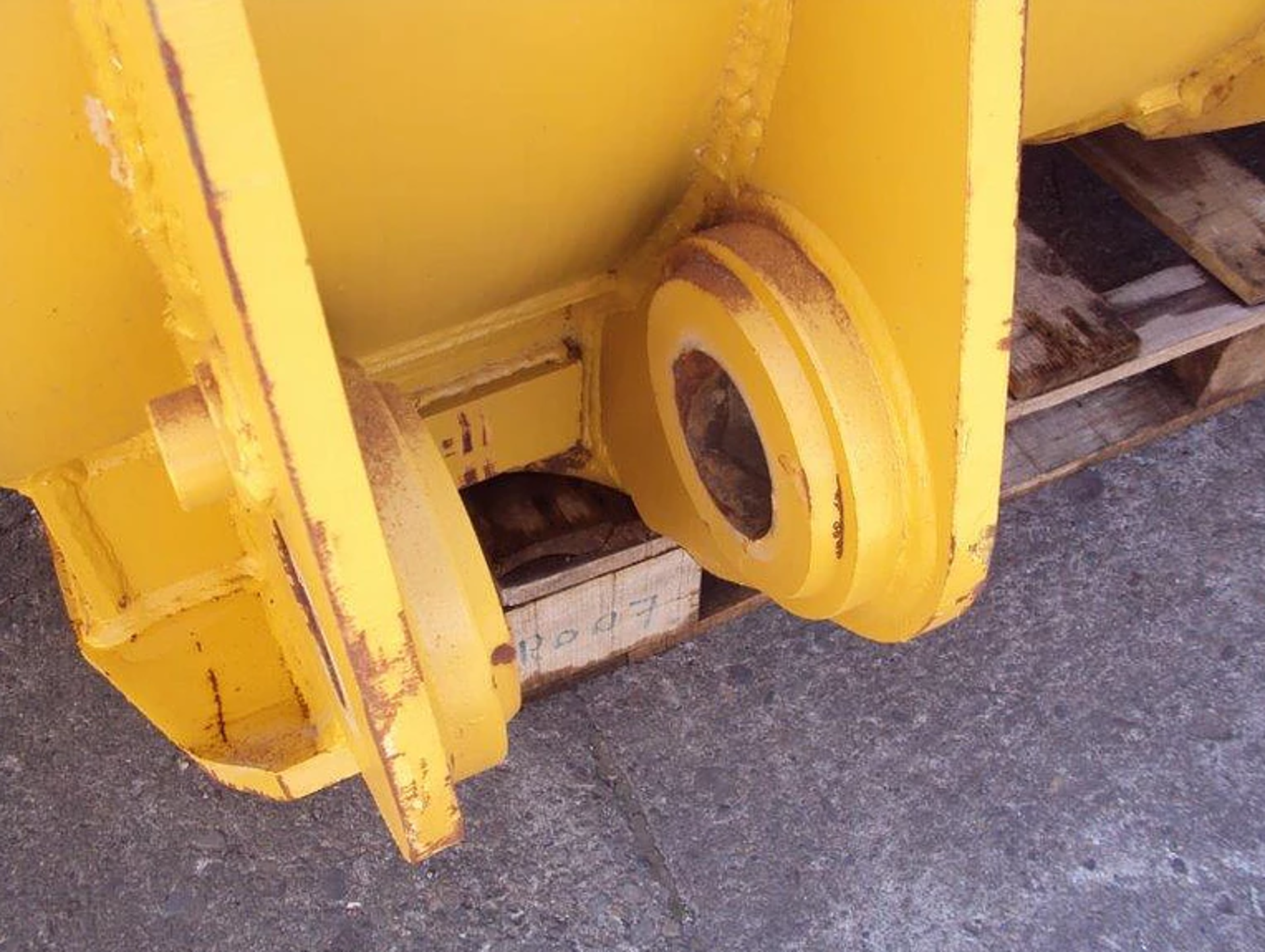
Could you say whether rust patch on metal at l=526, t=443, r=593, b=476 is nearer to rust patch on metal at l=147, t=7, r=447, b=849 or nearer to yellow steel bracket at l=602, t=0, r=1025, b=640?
yellow steel bracket at l=602, t=0, r=1025, b=640

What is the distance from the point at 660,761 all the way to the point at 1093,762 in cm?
64

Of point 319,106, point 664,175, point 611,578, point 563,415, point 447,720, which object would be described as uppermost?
point 319,106

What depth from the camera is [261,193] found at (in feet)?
2.48

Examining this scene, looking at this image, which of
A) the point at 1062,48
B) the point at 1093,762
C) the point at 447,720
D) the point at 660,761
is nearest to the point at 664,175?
the point at 1062,48

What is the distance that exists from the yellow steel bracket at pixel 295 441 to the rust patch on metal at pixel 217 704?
0.23 meters

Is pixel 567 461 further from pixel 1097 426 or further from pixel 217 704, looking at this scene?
pixel 1097 426

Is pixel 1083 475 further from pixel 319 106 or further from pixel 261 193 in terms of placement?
pixel 261 193

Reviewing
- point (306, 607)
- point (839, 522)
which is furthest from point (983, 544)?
point (306, 607)

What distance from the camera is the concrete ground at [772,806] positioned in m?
1.75

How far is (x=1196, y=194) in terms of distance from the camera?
1958 mm

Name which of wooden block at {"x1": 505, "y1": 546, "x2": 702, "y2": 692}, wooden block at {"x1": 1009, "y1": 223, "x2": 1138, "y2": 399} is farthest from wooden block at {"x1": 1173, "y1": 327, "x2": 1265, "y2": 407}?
wooden block at {"x1": 505, "y1": 546, "x2": 702, "y2": 692}

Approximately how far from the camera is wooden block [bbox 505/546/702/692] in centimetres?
172

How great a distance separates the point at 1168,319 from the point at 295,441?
1.42 meters

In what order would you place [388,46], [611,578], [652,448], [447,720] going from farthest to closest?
[611,578] < [652,448] < [447,720] < [388,46]
